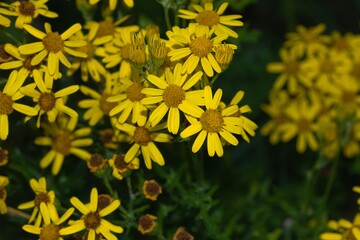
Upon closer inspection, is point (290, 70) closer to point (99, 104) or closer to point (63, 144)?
point (99, 104)

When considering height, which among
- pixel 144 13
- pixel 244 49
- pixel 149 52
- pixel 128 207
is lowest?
pixel 128 207

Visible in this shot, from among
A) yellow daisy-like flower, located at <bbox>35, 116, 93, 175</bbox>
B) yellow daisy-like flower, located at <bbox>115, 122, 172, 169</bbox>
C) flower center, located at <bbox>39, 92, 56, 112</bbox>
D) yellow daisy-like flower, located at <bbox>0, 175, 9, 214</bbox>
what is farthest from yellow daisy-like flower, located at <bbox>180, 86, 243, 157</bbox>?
yellow daisy-like flower, located at <bbox>0, 175, 9, 214</bbox>

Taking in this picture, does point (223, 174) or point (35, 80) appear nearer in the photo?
point (35, 80)

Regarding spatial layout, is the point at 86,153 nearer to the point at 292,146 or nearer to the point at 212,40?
the point at 212,40

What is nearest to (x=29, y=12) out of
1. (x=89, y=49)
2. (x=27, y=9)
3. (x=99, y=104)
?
(x=27, y=9)

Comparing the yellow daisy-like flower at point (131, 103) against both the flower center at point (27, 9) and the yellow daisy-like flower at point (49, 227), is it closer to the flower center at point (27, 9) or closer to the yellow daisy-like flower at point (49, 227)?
the yellow daisy-like flower at point (49, 227)

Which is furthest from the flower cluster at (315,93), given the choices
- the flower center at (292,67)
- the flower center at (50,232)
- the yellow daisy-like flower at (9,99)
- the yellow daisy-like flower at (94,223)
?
the yellow daisy-like flower at (9,99)

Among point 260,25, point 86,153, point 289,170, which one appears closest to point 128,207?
point 86,153
